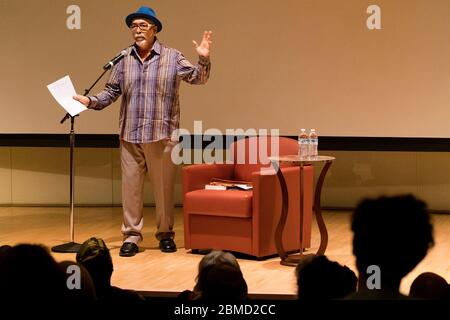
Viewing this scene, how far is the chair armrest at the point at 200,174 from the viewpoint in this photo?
5.86 metres

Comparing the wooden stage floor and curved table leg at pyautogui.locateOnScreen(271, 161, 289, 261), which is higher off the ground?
curved table leg at pyautogui.locateOnScreen(271, 161, 289, 261)

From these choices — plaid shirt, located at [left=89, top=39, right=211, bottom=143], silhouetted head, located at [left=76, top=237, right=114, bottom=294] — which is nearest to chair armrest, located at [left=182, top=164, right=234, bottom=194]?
plaid shirt, located at [left=89, top=39, right=211, bottom=143]

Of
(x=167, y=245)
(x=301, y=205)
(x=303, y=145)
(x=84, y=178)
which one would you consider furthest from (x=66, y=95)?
(x=84, y=178)

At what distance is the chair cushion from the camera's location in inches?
220

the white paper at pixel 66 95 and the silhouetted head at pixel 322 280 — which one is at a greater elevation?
the white paper at pixel 66 95

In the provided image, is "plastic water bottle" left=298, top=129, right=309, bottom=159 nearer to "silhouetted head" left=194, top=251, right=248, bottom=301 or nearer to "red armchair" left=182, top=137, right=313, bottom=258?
"red armchair" left=182, top=137, right=313, bottom=258

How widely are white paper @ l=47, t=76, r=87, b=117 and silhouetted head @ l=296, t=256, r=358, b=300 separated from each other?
364 cm

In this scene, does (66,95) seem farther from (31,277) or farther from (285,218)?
(31,277)

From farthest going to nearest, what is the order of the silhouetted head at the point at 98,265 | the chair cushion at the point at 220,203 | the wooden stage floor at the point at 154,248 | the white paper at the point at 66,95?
the white paper at the point at 66,95
the chair cushion at the point at 220,203
the wooden stage floor at the point at 154,248
the silhouetted head at the point at 98,265

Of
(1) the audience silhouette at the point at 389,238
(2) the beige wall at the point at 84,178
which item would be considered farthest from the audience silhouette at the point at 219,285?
(2) the beige wall at the point at 84,178

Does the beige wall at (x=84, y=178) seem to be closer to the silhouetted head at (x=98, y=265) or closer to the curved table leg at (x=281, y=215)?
the curved table leg at (x=281, y=215)

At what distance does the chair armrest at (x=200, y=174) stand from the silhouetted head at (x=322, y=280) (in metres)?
3.50

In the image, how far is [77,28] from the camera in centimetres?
754
